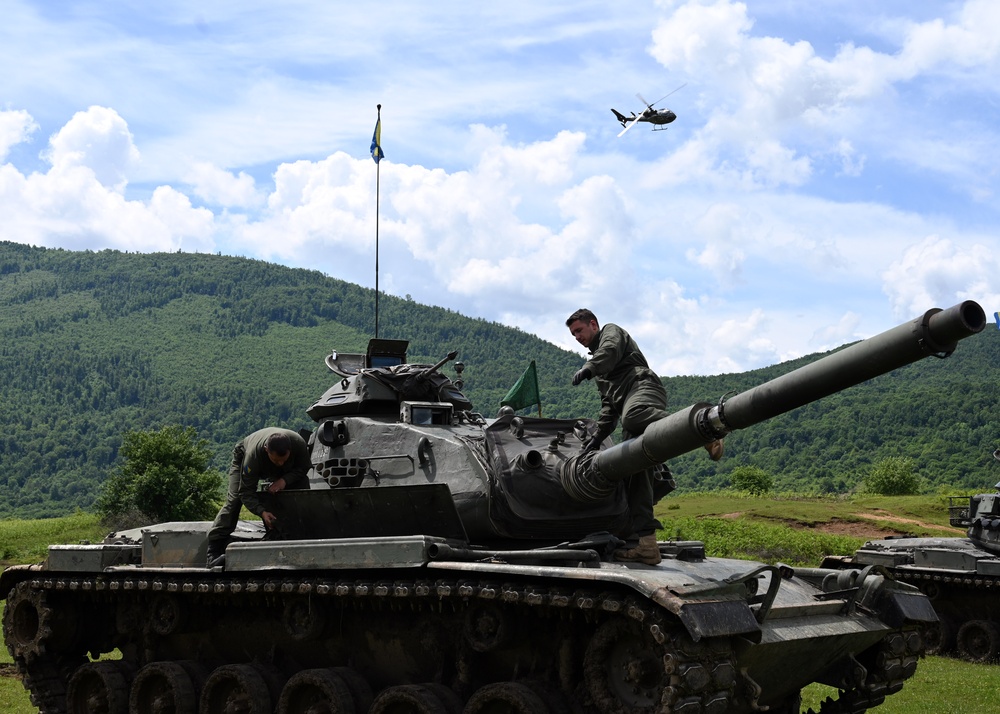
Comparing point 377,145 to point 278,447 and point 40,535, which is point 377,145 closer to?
point 278,447

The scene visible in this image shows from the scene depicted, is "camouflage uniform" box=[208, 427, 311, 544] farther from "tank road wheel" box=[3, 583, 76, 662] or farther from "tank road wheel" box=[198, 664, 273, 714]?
"tank road wheel" box=[3, 583, 76, 662]

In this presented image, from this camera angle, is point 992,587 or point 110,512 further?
point 110,512

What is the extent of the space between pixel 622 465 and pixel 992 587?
11.5 m

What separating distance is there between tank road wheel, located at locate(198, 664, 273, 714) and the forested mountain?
64.5 feet

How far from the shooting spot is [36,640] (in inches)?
510

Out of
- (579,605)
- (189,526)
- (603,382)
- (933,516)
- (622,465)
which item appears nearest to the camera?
(579,605)

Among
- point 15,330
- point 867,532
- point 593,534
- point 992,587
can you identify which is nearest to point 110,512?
point 867,532

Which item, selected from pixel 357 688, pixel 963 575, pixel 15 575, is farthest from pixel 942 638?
pixel 15 575

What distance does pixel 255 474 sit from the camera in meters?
11.5

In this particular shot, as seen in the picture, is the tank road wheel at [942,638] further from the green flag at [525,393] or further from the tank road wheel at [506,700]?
the tank road wheel at [506,700]

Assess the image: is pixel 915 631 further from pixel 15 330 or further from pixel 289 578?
pixel 15 330

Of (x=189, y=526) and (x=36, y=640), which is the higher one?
(x=189, y=526)

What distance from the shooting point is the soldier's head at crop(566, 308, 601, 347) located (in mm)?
10477

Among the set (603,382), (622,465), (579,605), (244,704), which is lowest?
(244,704)
